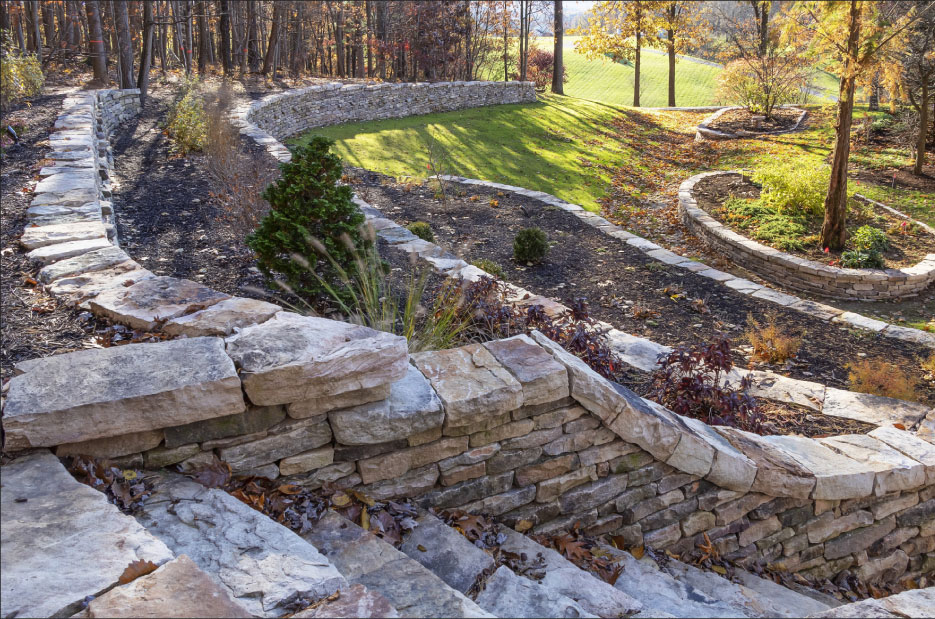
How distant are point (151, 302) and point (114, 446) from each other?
3.59 feet

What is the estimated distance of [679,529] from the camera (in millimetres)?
3434

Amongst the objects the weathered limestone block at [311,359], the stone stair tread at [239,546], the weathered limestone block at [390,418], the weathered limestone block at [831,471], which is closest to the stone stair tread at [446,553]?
the weathered limestone block at [390,418]

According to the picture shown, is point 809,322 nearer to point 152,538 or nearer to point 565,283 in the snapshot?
point 565,283

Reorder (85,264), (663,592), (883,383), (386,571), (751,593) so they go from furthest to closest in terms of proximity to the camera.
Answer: (883,383)
(85,264)
(751,593)
(663,592)
(386,571)

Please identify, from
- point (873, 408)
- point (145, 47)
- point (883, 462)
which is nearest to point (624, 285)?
point (873, 408)

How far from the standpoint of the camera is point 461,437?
287 centimetres

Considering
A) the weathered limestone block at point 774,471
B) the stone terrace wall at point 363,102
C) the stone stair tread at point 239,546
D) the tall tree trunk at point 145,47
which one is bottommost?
the weathered limestone block at point 774,471

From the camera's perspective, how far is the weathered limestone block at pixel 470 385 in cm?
279

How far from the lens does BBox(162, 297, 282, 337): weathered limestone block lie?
2867 millimetres

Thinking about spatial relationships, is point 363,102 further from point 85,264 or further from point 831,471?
point 831,471

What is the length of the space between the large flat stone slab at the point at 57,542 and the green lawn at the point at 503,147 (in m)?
8.44

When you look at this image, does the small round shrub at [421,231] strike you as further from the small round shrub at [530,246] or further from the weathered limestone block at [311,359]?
the weathered limestone block at [311,359]

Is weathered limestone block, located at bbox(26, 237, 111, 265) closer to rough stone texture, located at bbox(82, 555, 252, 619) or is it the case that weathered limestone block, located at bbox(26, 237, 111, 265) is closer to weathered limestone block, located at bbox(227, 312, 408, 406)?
weathered limestone block, located at bbox(227, 312, 408, 406)

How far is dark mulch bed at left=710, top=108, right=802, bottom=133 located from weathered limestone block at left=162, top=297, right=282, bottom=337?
14.8 metres
